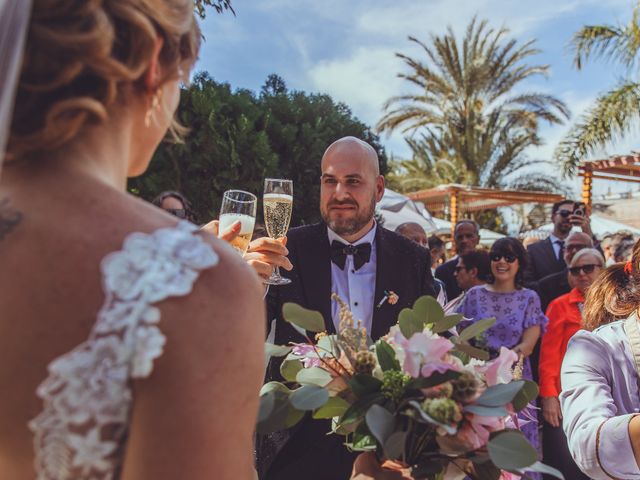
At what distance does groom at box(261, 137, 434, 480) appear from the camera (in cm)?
327

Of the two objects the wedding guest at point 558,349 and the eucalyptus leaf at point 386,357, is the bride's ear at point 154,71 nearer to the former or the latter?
the eucalyptus leaf at point 386,357

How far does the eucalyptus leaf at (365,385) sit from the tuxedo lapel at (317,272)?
Answer: 174 centimetres

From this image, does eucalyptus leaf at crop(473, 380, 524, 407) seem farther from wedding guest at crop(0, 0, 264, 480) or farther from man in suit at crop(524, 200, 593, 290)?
man in suit at crop(524, 200, 593, 290)

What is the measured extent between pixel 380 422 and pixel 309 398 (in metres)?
0.17

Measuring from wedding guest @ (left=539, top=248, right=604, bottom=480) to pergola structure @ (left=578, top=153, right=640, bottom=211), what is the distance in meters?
6.63

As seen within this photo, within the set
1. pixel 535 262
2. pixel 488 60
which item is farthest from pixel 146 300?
pixel 488 60

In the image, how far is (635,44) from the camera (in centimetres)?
1153

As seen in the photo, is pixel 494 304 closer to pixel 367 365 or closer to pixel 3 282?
pixel 367 365

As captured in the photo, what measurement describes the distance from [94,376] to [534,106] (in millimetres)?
22476

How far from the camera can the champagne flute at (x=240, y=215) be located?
2.33 m

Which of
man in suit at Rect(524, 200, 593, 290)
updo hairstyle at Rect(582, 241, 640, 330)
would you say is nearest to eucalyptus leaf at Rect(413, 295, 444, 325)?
updo hairstyle at Rect(582, 241, 640, 330)

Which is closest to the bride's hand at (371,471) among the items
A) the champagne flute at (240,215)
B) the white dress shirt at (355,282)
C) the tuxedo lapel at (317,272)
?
the champagne flute at (240,215)

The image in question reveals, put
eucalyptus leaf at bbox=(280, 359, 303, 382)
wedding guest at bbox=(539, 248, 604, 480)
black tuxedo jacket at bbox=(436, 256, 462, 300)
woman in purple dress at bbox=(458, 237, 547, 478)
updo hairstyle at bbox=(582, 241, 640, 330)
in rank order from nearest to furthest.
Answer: eucalyptus leaf at bbox=(280, 359, 303, 382)
updo hairstyle at bbox=(582, 241, 640, 330)
wedding guest at bbox=(539, 248, 604, 480)
woman in purple dress at bbox=(458, 237, 547, 478)
black tuxedo jacket at bbox=(436, 256, 462, 300)

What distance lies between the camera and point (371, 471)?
137 cm
